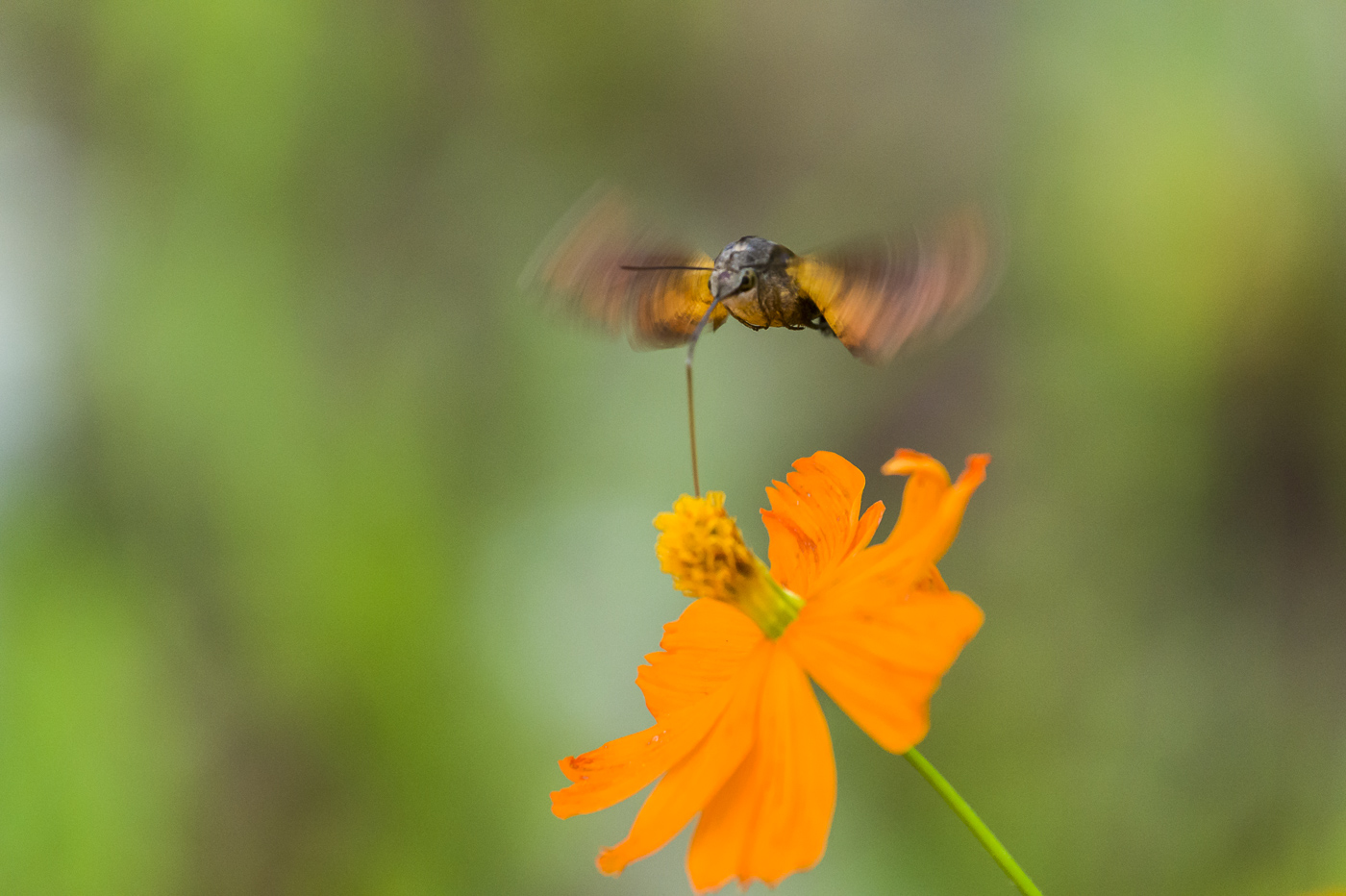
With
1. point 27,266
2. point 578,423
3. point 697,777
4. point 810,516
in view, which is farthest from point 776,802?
point 27,266

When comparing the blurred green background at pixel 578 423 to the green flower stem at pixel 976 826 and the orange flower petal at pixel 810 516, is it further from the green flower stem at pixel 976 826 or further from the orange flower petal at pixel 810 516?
the green flower stem at pixel 976 826

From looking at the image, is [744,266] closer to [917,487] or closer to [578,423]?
[917,487]

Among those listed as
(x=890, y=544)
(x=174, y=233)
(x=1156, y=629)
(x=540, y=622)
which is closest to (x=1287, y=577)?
(x=1156, y=629)

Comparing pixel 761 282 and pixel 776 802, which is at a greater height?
pixel 761 282

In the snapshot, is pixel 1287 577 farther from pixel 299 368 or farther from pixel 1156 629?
pixel 299 368

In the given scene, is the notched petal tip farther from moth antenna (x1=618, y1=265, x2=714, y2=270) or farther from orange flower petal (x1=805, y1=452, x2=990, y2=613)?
moth antenna (x1=618, y1=265, x2=714, y2=270)

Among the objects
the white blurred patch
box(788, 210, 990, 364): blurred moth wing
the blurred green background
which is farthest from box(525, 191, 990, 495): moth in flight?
the white blurred patch
